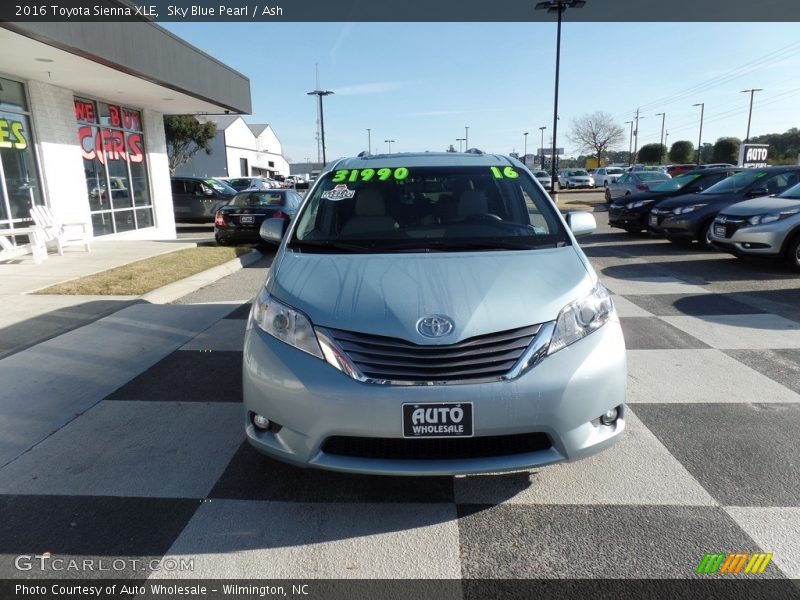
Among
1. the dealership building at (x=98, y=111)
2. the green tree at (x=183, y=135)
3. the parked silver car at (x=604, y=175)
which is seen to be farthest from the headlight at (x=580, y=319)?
the green tree at (x=183, y=135)

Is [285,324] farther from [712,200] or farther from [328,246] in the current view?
[712,200]

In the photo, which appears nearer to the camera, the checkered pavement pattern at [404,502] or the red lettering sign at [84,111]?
the checkered pavement pattern at [404,502]

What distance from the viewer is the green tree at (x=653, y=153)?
2793 inches

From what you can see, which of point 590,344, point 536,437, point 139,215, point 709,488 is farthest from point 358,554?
point 139,215

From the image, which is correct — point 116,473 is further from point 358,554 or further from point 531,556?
point 531,556

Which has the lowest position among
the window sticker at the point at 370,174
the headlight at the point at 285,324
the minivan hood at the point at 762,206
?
the headlight at the point at 285,324

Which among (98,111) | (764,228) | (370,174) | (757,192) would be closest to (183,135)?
(98,111)

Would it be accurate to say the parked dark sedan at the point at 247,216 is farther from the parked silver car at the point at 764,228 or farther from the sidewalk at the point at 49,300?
the parked silver car at the point at 764,228

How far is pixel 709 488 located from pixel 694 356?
2461 millimetres

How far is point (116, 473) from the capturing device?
3.14 meters

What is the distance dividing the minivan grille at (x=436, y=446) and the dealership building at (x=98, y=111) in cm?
846

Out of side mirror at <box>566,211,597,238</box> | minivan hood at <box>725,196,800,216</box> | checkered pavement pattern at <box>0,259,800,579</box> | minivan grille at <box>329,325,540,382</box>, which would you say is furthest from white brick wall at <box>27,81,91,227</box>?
minivan hood at <box>725,196,800,216</box>

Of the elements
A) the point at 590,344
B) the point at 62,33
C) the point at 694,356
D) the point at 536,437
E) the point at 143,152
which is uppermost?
the point at 62,33

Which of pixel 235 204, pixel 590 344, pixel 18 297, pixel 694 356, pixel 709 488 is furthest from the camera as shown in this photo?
pixel 235 204
